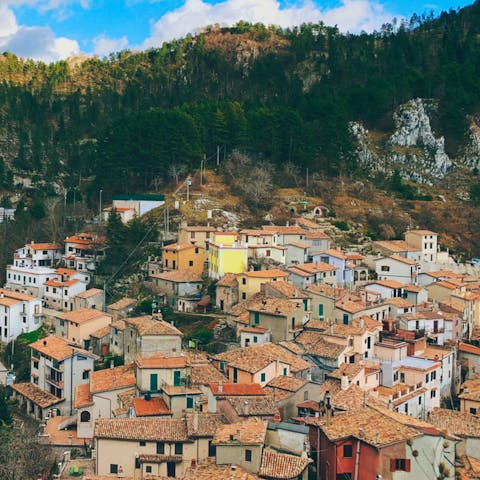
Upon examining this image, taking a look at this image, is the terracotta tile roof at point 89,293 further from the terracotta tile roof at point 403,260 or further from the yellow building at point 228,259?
the terracotta tile roof at point 403,260

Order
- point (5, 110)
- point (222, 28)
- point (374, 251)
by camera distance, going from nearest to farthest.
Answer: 1. point (374, 251)
2. point (5, 110)
3. point (222, 28)

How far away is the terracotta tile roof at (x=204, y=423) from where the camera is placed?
28.0m

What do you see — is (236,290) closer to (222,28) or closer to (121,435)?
(121,435)

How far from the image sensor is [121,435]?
28.3 meters

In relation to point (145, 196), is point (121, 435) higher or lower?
lower

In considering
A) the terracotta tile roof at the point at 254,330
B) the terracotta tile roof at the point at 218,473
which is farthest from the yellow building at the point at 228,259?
the terracotta tile roof at the point at 218,473

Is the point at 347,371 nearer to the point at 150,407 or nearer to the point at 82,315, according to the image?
the point at 150,407

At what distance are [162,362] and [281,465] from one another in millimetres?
10970

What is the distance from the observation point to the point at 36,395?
41.0m

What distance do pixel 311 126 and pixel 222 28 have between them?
47.8 meters

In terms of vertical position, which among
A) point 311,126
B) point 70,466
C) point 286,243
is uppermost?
point 311,126

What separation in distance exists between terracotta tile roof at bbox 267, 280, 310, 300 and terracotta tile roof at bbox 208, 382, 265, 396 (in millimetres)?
10327

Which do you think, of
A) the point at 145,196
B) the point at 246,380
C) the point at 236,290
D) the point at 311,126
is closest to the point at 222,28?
the point at 311,126

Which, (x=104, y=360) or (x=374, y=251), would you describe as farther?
(x=374, y=251)
